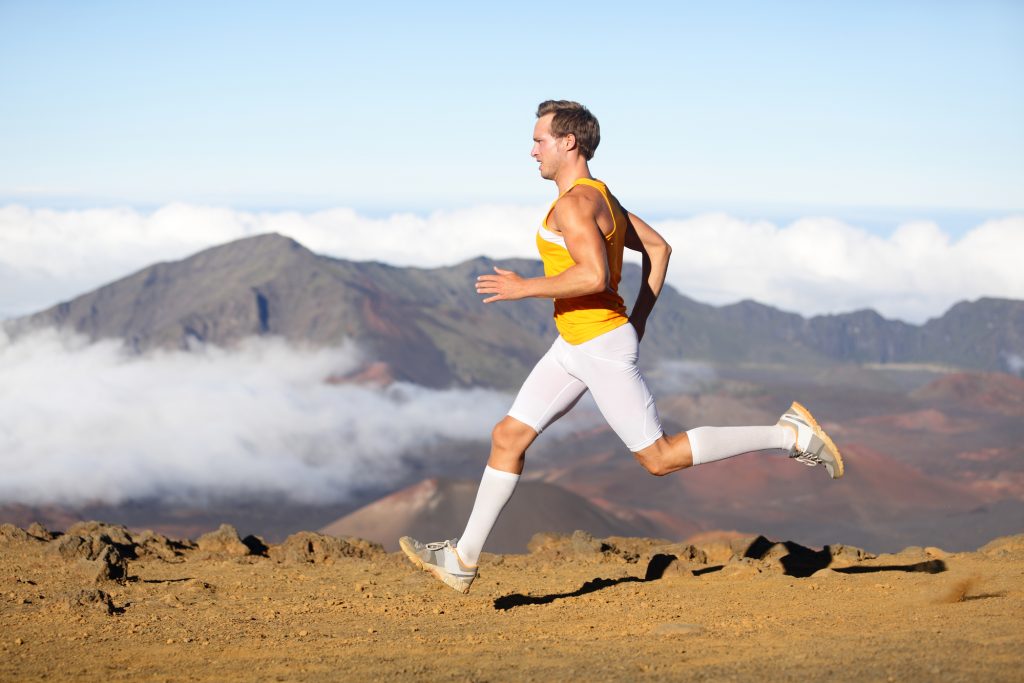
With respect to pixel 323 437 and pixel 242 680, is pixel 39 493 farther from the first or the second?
pixel 242 680

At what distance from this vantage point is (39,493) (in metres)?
162

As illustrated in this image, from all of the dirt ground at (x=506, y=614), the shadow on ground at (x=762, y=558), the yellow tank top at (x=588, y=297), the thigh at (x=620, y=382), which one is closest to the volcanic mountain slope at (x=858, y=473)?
the shadow on ground at (x=762, y=558)

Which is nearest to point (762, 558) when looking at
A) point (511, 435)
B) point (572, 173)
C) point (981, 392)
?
point (511, 435)

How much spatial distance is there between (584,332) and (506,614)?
2.57 m

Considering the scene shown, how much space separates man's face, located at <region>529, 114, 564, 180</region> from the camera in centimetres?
725

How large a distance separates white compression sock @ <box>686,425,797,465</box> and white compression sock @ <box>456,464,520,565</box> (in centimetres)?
A: 129

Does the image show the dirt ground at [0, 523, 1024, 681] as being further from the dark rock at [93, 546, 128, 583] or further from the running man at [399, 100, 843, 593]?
the running man at [399, 100, 843, 593]

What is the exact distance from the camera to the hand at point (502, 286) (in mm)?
6668

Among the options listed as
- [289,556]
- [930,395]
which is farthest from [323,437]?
[289,556]

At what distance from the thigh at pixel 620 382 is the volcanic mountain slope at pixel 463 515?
65.5 m

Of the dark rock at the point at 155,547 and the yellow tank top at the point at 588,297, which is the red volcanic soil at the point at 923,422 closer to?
the dark rock at the point at 155,547

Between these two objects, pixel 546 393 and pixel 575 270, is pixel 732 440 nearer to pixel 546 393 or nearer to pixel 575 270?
pixel 546 393

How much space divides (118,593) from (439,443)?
176 metres

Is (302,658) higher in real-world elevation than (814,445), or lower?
lower
